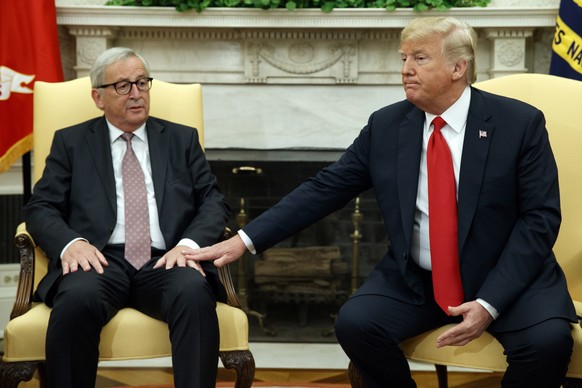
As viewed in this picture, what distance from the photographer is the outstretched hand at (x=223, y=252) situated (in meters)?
2.80

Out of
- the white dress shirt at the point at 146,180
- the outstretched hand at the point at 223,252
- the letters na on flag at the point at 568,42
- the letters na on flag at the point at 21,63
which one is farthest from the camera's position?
the letters na on flag at the point at 21,63

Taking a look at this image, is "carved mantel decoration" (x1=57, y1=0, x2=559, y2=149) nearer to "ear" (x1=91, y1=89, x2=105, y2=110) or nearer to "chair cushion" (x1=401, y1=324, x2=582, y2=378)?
"ear" (x1=91, y1=89, x2=105, y2=110)

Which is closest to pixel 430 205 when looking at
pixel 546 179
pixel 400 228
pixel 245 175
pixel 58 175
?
pixel 400 228

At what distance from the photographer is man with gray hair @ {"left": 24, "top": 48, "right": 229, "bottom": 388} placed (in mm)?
2695

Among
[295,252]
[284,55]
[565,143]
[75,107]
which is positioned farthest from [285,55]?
[565,143]

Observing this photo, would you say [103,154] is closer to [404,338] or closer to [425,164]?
[425,164]

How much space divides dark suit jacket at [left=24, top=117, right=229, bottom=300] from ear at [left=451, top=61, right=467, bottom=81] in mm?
929

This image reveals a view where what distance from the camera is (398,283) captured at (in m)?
2.76

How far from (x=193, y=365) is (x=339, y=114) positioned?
7.44 ft

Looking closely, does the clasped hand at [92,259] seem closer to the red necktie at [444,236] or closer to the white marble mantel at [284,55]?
the red necktie at [444,236]

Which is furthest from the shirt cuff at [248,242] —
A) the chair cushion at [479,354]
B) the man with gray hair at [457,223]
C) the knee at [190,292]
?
the chair cushion at [479,354]

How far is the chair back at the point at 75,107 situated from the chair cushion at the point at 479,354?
1273 mm

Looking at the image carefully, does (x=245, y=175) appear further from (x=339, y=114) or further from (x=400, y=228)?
(x=400, y=228)

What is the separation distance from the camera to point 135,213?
3.08 meters
